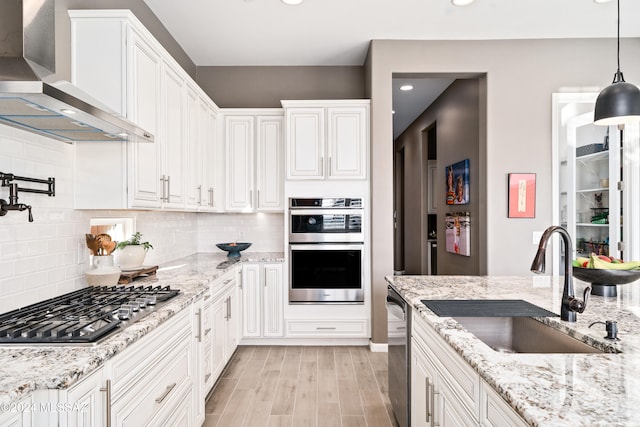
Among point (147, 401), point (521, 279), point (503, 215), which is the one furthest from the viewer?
point (503, 215)

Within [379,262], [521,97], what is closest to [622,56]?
[521,97]

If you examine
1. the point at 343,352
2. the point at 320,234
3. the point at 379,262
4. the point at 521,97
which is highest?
the point at 521,97

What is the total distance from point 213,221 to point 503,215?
3.07 meters

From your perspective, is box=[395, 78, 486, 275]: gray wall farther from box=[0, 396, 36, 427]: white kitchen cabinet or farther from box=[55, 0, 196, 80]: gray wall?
box=[0, 396, 36, 427]: white kitchen cabinet

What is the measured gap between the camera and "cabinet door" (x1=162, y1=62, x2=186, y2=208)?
252 centimetres

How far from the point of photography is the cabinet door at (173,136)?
2.52 meters

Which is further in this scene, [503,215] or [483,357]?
[503,215]

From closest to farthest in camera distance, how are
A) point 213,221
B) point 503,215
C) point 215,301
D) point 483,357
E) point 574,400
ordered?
point 574,400 → point 483,357 → point 215,301 → point 503,215 → point 213,221

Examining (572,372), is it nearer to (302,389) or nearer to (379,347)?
(302,389)

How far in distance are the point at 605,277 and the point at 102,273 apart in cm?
259

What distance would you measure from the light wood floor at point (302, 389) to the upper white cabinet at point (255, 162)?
59.1 inches

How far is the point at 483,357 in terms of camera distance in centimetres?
106

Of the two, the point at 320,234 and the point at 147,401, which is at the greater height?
the point at 320,234

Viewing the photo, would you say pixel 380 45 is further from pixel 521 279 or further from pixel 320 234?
pixel 521 279
